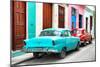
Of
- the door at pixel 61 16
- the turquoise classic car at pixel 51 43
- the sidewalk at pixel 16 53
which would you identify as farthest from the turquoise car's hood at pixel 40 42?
the door at pixel 61 16

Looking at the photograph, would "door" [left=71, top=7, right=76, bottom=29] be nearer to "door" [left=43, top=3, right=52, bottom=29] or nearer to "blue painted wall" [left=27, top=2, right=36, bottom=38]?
"door" [left=43, top=3, right=52, bottom=29]

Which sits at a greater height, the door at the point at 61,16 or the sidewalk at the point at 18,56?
the door at the point at 61,16

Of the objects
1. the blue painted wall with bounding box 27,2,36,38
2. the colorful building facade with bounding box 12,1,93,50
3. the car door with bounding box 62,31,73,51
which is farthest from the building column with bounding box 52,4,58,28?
the blue painted wall with bounding box 27,2,36,38

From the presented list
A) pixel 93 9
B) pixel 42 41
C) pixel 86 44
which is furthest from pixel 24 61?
pixel 93 9

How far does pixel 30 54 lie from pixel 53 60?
13.3 inches

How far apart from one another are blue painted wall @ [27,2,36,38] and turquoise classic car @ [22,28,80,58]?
0.08m

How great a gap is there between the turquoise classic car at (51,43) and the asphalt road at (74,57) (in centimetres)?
7

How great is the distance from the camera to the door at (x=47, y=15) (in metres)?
2.82

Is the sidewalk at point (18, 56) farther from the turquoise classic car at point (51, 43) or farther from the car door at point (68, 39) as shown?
the car door at point (68, 39)

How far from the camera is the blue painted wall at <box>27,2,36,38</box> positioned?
2.73 metres

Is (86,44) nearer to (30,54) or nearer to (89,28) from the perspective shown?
(89,28)

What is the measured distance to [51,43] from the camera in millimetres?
2807

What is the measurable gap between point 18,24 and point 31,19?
0.60 ft

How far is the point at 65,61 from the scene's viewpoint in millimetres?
2932
